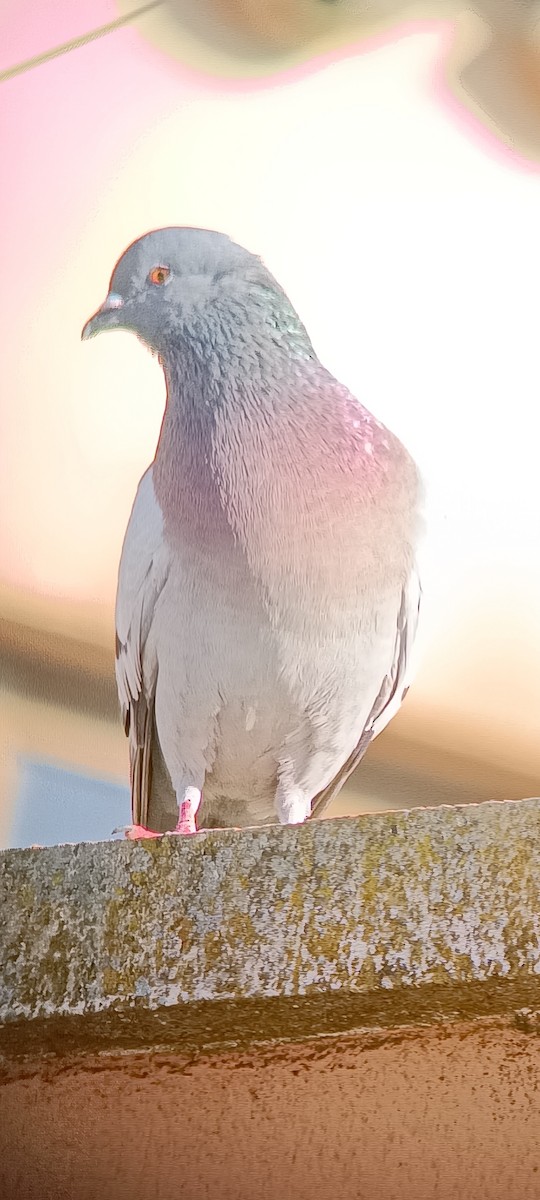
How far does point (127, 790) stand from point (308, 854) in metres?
1.11

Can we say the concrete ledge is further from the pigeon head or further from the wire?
the wire

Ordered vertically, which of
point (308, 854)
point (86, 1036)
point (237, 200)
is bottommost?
point (86, 1036)

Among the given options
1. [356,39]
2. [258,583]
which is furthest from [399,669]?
[356,39]

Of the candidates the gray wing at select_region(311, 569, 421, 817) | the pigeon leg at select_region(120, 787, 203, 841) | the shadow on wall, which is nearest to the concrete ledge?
the pigeon leg at select_region(120, 787, 203, 841)

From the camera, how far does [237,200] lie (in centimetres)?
213

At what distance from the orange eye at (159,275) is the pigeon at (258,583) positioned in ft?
0.28

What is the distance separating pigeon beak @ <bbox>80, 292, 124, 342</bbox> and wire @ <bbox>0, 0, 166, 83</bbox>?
74 cm

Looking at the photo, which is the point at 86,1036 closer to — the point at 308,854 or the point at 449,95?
the point at 308,854

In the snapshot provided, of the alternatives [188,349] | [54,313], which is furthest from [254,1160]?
[54,313]

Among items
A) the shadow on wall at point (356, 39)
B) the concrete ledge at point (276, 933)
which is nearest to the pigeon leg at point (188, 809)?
the concrete ledge at point (276, 933)

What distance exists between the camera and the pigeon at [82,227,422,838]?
1396 mm

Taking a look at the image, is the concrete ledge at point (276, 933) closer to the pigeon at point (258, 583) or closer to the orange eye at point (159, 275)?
the pigeon at point (258, 583)

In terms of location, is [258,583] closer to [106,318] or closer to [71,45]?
[106,318]

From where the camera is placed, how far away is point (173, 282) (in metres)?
1.65
